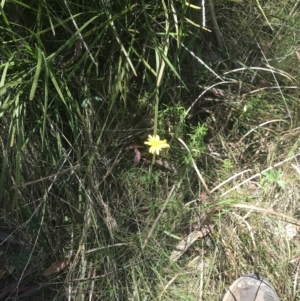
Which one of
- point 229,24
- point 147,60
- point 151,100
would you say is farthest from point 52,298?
point 229,24

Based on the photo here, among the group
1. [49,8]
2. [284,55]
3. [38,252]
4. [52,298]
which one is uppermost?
[49,8]

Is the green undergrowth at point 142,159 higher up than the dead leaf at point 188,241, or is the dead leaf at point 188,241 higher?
the green undergrowth at point 142,159

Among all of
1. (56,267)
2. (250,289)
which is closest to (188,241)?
(250,289)

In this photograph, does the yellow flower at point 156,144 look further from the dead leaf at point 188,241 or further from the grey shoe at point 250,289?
the grey shoe at point 250,289

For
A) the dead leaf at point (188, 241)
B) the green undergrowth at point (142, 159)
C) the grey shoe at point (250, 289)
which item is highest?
the green undergrowth at point (142, 159)

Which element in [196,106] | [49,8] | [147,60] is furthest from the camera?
[196,106]

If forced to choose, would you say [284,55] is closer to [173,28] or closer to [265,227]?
[173,28]

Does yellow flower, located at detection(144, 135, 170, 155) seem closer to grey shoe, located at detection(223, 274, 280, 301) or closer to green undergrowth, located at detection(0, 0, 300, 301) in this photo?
green undergrowth, located at detection(0, 0, 300, 301)

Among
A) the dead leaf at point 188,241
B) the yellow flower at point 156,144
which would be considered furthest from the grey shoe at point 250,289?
the yellow flower at point 156,144
